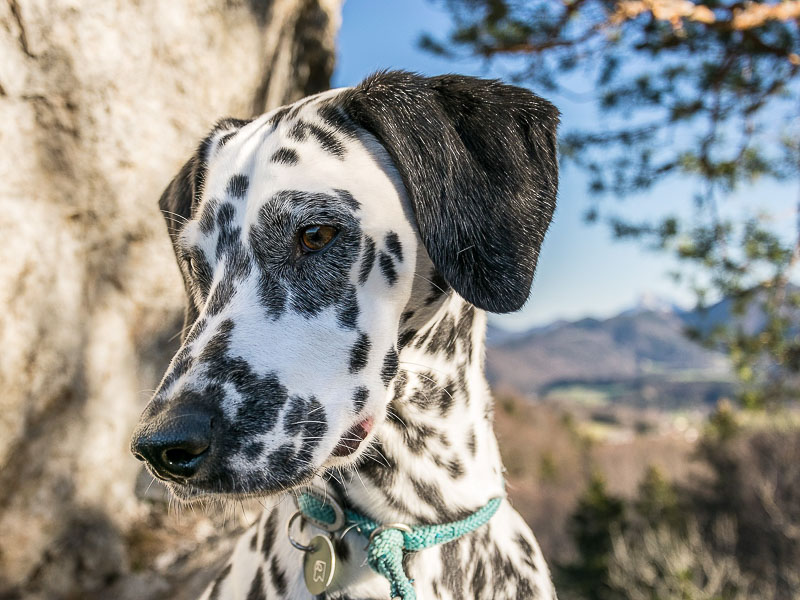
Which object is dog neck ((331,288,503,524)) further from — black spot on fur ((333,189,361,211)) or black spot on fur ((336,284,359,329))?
black spot on fur ((333,189,361,211))

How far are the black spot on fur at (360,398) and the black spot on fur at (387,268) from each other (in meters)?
0.30

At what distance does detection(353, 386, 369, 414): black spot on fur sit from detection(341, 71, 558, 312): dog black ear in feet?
1.21

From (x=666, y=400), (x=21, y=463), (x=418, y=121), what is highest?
(x=418, y=121)

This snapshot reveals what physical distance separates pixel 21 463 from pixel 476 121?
281 centimetres

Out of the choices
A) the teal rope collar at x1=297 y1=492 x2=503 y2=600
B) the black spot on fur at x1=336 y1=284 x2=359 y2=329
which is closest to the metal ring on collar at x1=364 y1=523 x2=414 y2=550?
the teal rope collar at x1=297 y1=492 x2=503 y2=600

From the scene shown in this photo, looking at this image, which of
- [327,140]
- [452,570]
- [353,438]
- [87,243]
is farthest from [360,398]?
[87,243]

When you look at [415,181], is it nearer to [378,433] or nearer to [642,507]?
[378,433]

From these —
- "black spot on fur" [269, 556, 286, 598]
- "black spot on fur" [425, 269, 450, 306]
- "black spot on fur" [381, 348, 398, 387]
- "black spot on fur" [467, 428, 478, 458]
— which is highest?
"black spot on fur" [425, 269, 450, 306]

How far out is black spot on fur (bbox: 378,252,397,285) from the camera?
1.78 m

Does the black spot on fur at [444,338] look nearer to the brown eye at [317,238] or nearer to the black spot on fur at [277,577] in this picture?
the brown eye at [317,238]

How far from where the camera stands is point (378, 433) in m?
1.92

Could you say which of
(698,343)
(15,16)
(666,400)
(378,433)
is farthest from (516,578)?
(666,400)

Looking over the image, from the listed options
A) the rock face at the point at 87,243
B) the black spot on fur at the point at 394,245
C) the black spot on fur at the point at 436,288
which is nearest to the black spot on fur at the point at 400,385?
the black spot on fur at the point at 436,288

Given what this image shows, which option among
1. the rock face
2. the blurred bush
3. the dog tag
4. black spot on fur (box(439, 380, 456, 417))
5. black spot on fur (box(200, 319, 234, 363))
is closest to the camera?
black spot on fur (box(200, 319, 234, 363))
